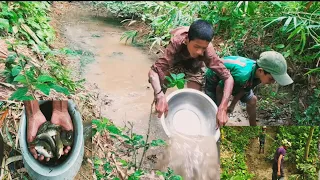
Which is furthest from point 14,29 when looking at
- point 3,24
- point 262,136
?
point 262,136

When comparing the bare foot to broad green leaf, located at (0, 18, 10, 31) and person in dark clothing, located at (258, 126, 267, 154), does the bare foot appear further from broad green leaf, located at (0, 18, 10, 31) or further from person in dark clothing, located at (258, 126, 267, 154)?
broad green leaf, located at (0, 18, 10, 31)

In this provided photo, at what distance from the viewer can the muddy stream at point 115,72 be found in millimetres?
3383

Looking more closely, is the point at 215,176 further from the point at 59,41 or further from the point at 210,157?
the point at 59,41

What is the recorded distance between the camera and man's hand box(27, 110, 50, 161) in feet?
6.54

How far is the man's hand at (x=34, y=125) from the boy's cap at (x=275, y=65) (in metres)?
1.47

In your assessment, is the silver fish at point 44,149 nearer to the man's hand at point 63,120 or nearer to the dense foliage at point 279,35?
the man's hand at point 63,120

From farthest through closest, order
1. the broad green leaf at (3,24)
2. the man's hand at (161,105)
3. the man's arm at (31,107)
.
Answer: the broad green leaf at (3,24) < the man's hand at (161,105) < the man's arm at (31,107)

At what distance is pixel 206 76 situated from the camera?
3.05 m

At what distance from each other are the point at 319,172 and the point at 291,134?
0.27 meters

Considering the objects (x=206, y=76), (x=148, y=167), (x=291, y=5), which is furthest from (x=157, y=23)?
(x=148, y=167)

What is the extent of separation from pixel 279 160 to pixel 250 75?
2.36ft

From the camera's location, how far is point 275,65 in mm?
2572

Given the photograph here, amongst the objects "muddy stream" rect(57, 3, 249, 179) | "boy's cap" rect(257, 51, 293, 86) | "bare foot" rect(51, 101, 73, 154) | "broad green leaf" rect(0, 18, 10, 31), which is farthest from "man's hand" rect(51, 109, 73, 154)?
"broad green leaf" rect(0, 18, 10, 31)

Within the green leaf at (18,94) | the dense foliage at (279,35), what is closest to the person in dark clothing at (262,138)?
the dense foliage at (279,35)
